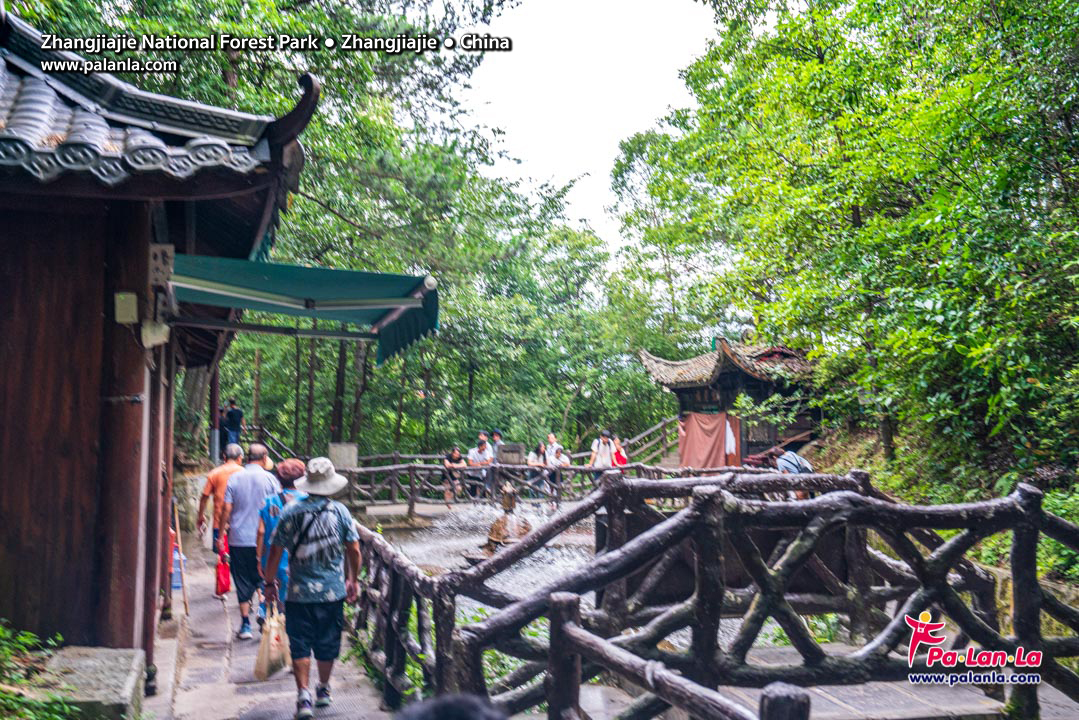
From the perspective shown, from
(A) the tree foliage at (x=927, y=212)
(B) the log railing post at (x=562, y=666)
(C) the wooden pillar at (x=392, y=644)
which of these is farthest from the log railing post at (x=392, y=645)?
(A) the tree foliage at (x=927, y=212)

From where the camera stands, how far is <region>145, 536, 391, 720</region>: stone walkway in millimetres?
5523

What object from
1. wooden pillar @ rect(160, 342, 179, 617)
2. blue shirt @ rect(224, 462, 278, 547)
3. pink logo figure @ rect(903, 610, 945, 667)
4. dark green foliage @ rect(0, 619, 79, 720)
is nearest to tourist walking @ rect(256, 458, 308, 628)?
blue shirt @ rect(224, 462, 278, 547)

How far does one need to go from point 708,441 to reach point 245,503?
18877 mm

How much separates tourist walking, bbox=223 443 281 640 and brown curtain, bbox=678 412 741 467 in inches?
691

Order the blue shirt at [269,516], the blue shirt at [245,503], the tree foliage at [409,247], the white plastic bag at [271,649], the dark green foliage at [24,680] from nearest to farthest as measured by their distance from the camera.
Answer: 1. the dark green foliage at [24,680]
2. the white plastic bag at [271,649]
3. the blue shirt at [269,516]
4. the blue shirt at [245,503]
5. the tree foliage at [409,247]

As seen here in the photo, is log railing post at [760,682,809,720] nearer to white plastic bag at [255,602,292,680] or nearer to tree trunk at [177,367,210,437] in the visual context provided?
white plastic bag at [255,602,292,680]

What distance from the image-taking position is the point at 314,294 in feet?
21.2

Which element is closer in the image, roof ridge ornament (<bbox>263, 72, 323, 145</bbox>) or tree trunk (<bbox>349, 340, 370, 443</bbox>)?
roof ridge ornament (<bbox>263, 72, 323, 145</bbox>)

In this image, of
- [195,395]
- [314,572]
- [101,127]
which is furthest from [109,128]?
[195,395]

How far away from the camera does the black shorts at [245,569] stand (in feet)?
24.8

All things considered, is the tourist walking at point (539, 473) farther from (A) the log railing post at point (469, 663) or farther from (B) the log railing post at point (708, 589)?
(A) the log railing post at point (469, 663)

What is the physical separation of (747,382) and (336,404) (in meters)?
13.6

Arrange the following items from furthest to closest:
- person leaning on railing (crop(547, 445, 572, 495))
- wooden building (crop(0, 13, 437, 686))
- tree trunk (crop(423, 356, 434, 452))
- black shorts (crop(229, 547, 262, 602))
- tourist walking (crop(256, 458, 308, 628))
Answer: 1. tree trunk (crop(423, 356, 434, 452))
2. person leaning on railing (crop(547, 445, 572, 495))
3. black shorts (crop(229, 547, 262, 602))
4. tourist walking (crop(256, 458, 308, 628))
5. wooden building (crop(0, 13, 437, 686))

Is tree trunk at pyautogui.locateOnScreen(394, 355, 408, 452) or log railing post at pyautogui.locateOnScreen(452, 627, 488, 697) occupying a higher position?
tree trunk at pyautogui.locateOnScreen(394, 355, 408, 452)
